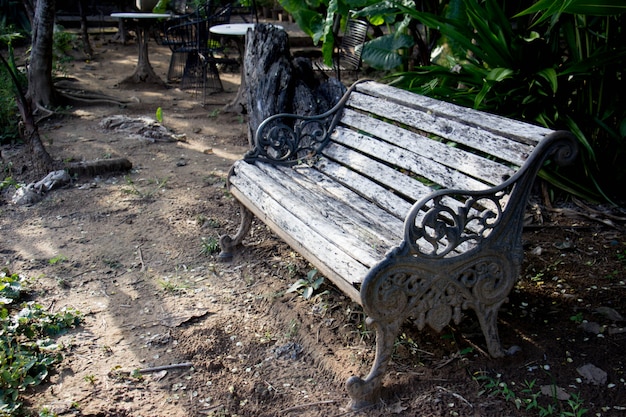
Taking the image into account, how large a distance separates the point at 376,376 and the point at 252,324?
2.98 ft

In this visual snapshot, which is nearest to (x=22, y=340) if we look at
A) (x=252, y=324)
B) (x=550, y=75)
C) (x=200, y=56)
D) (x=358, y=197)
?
(x=252, y=324)

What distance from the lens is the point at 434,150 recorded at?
3.20 m

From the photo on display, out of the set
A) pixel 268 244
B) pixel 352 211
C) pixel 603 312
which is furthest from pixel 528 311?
pixel 268 244

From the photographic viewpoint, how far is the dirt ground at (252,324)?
2.69 m

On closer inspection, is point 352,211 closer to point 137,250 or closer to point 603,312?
point 603,312

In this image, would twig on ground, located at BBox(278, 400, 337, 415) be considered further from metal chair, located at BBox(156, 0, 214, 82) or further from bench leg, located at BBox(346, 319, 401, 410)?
metal chair, located at BBox(156, 0, 214, 82)

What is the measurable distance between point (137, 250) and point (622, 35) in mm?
3454

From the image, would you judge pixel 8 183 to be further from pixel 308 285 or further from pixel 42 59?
pixel 308 285

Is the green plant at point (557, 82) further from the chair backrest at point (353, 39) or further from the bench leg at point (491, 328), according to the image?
the chair backrest at point (353, 39)

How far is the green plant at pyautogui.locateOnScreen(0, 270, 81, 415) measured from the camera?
271 centimetres

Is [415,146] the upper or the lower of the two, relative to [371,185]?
upper

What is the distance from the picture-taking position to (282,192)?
3.41m

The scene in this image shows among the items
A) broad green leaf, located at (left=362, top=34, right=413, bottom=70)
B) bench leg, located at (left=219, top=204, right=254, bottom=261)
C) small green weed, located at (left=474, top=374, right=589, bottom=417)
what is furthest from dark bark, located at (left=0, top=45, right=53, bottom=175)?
small green weed, located at (left=474, top=374, right=589, bottom=417)

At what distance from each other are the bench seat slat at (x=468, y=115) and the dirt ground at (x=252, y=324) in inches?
37.4
